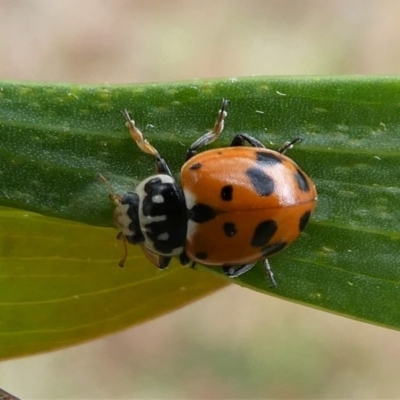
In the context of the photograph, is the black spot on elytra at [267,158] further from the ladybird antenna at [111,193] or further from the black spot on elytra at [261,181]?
the ladybird antenna at [111,193]

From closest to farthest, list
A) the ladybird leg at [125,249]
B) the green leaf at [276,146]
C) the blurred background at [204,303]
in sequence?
the green leaf at [276,146] < the ladybird leg at [125,249] < the blurred background at [204,303]

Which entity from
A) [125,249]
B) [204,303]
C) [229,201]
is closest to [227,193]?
[229,201]

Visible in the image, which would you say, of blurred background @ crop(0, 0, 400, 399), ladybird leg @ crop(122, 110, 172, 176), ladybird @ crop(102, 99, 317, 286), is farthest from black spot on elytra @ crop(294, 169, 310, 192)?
blurred background @ crop(0, 0, 400, 399)

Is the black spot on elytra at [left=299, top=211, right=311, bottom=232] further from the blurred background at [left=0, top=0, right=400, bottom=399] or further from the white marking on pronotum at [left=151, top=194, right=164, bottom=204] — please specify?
the blurred background at [left=0, top=0, right=400, bottom=399]

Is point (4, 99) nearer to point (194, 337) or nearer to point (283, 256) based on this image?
point (283, 256)

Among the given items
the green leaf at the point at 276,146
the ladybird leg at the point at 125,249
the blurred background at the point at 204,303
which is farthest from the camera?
the blurred background at the point at 204,303

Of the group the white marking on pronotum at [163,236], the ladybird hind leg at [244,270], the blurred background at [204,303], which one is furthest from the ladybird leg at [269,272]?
the blurred background at [204,303]
